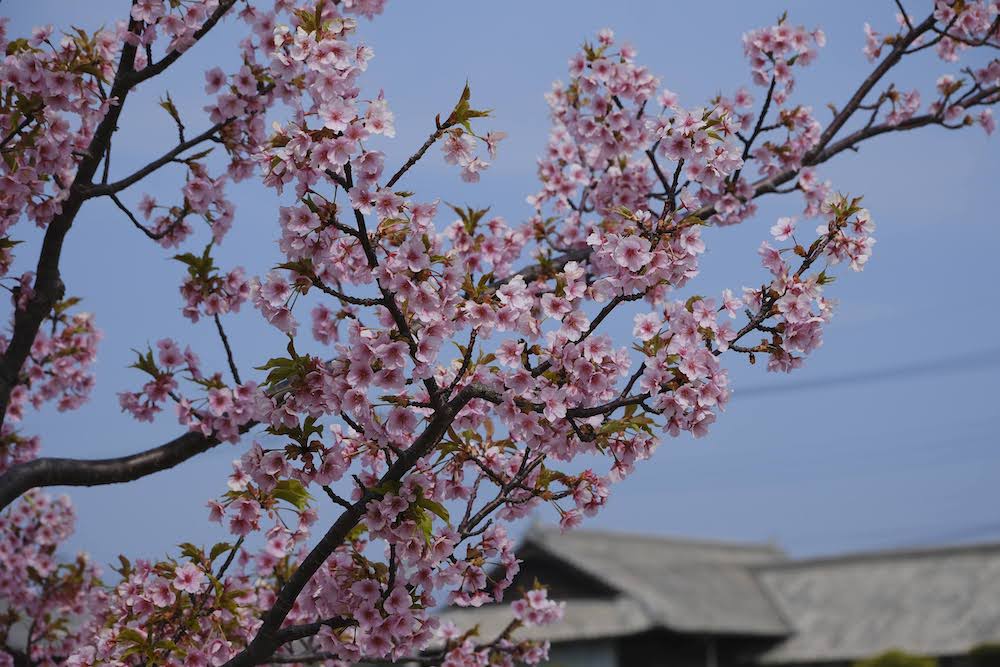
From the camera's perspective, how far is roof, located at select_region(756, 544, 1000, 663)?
2170cm

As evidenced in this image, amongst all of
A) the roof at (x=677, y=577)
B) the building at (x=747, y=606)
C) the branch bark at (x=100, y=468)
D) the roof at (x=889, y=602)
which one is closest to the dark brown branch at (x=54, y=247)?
the branch bark at (x=100, y=468)

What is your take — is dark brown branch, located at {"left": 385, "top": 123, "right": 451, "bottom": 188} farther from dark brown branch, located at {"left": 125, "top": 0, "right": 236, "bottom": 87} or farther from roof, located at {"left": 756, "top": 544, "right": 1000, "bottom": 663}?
roof, located at {"left": 756, "top": 544, "right": 1000, "bottom": 663}

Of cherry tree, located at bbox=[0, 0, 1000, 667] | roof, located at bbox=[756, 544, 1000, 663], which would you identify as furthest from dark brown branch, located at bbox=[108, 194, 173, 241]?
roof, located at bbox=[756, 544, 1000, 663]

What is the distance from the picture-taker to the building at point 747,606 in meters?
20.6

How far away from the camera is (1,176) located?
5.73m

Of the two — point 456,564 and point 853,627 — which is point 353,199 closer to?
point 456,564

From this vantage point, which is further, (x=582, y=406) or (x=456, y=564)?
(x=456, y=564)

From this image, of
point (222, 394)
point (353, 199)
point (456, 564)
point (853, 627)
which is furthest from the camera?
point (853, 627)

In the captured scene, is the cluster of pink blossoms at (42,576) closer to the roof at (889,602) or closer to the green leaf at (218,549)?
the green leaf at (218,549)

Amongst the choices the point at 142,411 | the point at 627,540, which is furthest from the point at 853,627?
the point at 142,411

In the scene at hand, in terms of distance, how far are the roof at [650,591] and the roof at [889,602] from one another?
2.18ft

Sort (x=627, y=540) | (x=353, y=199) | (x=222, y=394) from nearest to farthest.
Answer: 1. (x=353, y=199)
2. (x=222, y=394)
3. (x=627, y=540)

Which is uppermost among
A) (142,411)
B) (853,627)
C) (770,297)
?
(853,627)

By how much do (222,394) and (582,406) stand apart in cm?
180
